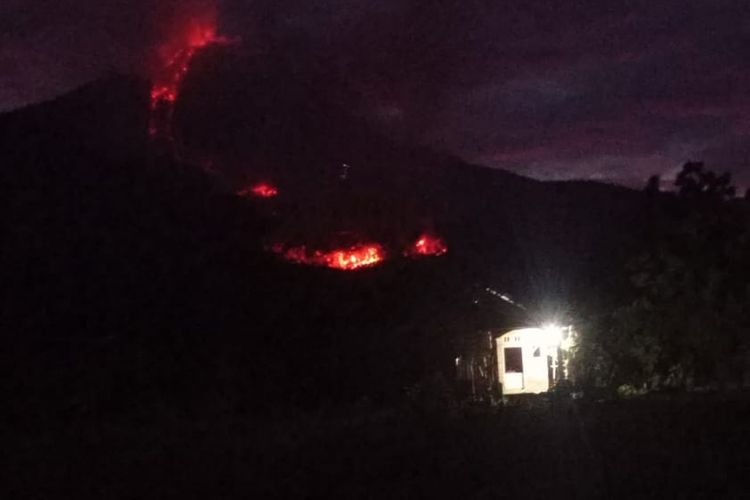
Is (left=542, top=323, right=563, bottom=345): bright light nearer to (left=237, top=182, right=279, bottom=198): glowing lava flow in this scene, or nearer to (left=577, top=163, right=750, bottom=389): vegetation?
(left=577, top=163, right=750, bottom=389): vegetation

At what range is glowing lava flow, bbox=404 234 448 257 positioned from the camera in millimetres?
22036

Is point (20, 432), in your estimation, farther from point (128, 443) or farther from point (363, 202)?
point (363, 202)

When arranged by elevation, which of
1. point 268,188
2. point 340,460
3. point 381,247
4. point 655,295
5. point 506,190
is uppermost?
point 506,190

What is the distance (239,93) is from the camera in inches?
1027

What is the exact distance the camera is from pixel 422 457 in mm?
10258

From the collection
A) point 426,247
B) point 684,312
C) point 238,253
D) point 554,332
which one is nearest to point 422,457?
point 684,312

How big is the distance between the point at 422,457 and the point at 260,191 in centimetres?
1338

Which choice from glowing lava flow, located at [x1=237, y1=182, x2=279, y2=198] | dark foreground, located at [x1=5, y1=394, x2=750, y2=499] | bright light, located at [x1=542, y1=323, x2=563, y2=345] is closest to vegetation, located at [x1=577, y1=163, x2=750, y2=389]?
bright light, located at [x1=542, y1=323, x2=563, y2=345]

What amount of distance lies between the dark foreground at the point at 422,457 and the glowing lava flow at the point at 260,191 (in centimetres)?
1074

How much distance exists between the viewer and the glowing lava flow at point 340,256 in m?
20.8

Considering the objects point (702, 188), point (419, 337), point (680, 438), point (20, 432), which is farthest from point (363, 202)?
point (680, 438)

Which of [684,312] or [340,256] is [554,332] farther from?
[340,256]

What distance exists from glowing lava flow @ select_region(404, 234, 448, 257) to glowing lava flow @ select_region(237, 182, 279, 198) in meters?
3.08

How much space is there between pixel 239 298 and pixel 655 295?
692 cm
